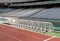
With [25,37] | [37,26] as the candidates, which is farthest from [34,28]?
[25,37]

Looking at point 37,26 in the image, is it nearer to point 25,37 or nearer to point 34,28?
point 34,28

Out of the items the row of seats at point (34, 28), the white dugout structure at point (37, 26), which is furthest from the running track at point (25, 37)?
the white dugout structure at point (37, 26)

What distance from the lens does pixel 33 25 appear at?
1353 centimetres

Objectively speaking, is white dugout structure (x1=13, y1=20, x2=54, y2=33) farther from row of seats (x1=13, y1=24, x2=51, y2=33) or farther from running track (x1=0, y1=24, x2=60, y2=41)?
running track (x1=0, y1=24, x2=60, y2=41)

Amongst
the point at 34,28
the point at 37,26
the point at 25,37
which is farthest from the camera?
the point at 34,28

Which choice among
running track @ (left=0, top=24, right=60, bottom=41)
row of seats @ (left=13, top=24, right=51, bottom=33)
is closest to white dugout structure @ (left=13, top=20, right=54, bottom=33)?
row of seats @ (left=13, top=24, right=51, bottom=33)

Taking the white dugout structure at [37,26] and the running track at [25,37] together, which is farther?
the white dugout structure at [37,26]

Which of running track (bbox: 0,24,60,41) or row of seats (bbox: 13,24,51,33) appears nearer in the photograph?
running track (bbox: 0,24,60,41)

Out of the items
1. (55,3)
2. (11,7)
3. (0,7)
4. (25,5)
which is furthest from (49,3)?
(0,7)

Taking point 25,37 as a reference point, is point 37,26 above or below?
above

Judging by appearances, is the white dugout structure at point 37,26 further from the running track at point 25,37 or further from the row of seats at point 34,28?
the running track at point 25,37

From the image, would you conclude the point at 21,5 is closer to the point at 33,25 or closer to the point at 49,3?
the point at 49,3

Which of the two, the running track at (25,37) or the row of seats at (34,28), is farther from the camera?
the row of seats at (34,28)

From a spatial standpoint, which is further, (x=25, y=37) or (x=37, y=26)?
(x=37, y=26)
